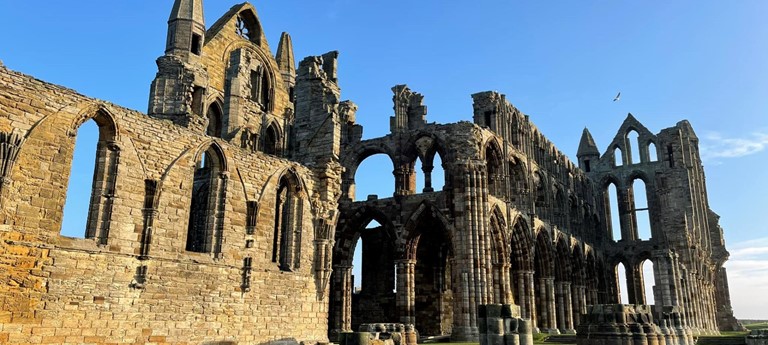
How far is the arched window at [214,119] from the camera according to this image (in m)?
26.3

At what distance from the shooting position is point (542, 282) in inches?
1211

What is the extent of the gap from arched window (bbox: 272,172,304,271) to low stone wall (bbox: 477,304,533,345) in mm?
6104

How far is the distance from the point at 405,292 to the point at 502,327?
35.9 ft

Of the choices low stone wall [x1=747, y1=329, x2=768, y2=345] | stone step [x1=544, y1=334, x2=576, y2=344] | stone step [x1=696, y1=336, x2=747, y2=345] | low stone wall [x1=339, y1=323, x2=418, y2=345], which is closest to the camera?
low stone wall [x1=339, y1=323, x2=418, y2=345]

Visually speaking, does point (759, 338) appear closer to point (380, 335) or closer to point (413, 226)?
point (380, 335)

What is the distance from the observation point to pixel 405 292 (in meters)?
24.5

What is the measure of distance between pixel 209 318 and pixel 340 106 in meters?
16.3

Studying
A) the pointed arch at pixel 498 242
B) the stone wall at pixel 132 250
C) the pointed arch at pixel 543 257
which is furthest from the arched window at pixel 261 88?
the pointed arch at pixel 543 257

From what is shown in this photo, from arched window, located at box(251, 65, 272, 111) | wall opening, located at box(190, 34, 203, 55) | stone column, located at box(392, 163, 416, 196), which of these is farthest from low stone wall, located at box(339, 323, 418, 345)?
arched window, located at box(251, 65, 272, 111)

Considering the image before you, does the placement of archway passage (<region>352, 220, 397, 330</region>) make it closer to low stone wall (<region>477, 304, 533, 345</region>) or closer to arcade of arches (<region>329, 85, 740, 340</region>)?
arcade of arches (<region>329, 85, 740, 340</region>)

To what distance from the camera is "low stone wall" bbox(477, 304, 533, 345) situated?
13602 millimetres

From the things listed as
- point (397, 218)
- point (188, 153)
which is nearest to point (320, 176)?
point (188, 153)

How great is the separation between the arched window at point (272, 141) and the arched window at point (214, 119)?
2.35 metres

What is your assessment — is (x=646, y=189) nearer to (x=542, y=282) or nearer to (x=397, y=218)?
(x=542, y=282)
